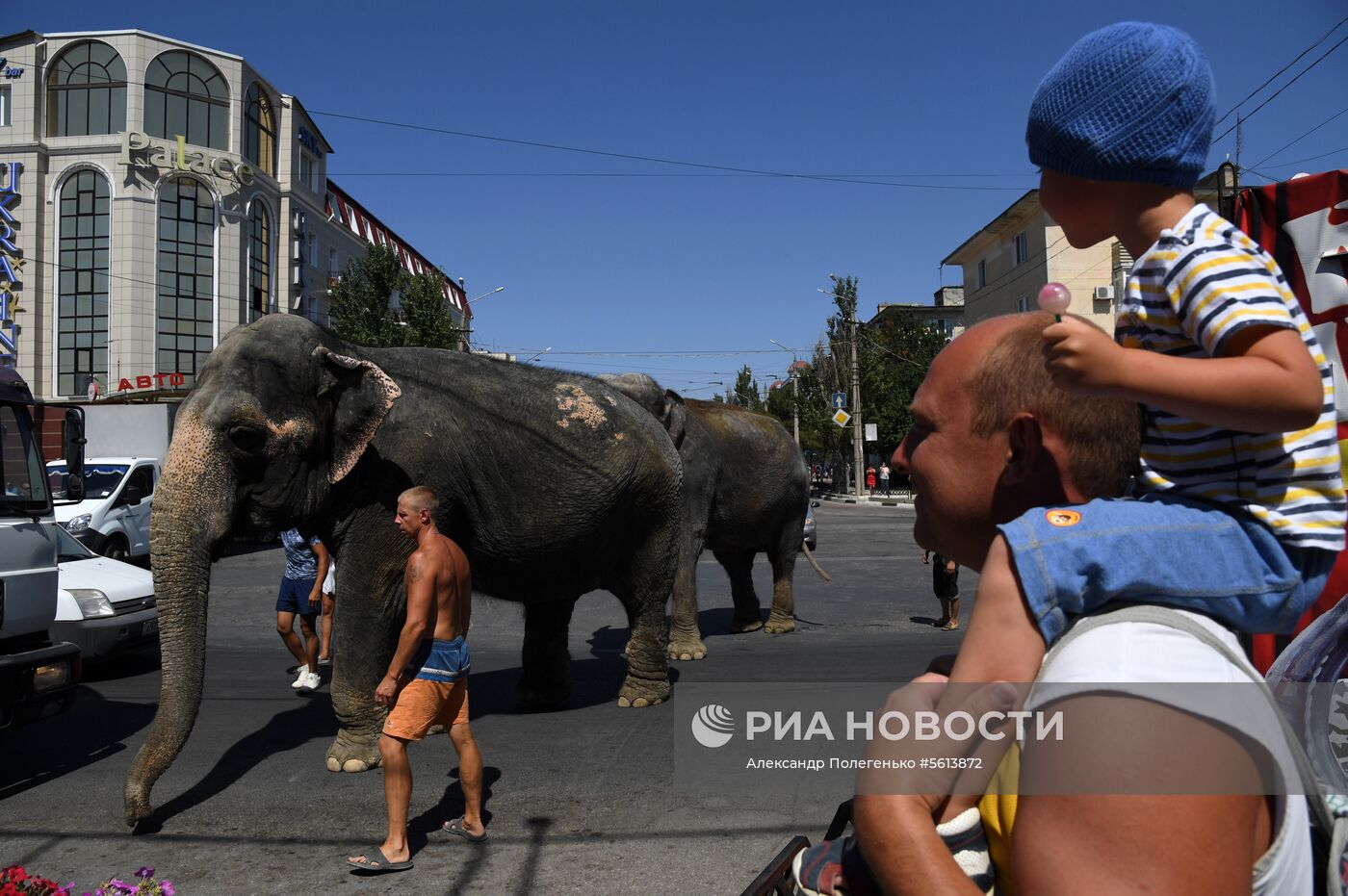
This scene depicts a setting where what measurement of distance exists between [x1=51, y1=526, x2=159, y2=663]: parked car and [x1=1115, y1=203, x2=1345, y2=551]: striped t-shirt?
331 inches

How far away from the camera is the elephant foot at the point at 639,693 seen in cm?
709

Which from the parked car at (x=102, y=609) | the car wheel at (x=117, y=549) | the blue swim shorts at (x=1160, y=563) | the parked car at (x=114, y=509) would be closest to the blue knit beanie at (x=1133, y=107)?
the blue swim shorts at (x=1160, y=563)

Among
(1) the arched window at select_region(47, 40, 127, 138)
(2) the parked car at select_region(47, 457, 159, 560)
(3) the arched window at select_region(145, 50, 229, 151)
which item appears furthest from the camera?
(3) the arched window at select_region(145, 50, 229, 151)

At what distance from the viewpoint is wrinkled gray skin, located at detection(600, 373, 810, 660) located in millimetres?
9148

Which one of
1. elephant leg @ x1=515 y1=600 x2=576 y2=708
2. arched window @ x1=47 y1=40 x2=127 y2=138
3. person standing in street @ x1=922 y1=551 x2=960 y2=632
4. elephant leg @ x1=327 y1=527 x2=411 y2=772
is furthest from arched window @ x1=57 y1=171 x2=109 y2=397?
elephant leg @ x1=327 y1=527 x2=411 y2=772

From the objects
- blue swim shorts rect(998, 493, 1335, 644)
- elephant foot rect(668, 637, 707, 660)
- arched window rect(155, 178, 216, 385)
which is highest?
arched window rect(155, 178, 216, 385)

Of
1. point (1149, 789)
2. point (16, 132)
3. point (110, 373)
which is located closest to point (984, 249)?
point (110, 373)

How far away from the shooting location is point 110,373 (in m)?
43.3

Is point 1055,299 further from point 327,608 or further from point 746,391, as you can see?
point 746,391

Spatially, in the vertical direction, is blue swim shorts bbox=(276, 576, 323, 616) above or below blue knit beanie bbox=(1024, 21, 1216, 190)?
below

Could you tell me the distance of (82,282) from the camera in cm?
4338

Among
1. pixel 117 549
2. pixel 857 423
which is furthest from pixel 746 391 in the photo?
pixel 117 549

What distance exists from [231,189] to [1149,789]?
50.4m

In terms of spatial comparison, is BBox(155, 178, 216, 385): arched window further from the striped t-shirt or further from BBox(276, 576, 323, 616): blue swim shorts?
the striped t-shirt
